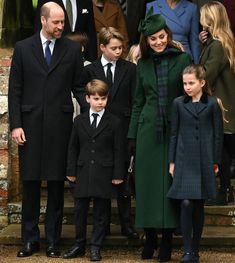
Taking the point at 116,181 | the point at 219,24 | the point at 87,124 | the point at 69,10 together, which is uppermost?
the point at 69,10

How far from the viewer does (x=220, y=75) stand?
394 inches

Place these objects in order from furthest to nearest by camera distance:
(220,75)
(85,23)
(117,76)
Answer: (85,23) → (220,75) → (117,76)

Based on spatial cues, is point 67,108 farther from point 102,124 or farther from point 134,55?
point 134,55

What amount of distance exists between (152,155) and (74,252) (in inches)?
41.8

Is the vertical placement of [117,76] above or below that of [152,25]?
below

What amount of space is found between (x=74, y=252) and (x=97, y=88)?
4.48ft

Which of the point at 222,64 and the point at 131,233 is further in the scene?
the point at 222,64

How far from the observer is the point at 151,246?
9.07 meters

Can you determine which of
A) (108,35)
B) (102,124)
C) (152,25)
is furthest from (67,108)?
(152,25)

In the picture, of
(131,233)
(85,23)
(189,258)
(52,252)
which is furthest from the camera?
(85,23)

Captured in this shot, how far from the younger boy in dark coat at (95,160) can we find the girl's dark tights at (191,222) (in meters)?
0.69

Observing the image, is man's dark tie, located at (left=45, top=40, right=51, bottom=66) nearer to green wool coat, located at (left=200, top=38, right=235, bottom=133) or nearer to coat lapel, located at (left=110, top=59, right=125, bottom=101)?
coat lapel, located at (left=110, top=59, right=125, bottom=101)

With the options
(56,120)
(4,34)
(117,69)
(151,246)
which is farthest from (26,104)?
(4,34)

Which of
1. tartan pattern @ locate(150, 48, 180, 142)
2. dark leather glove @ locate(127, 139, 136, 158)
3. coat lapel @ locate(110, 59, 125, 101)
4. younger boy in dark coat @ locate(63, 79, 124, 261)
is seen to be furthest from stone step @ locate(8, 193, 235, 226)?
tartan pattern @ locate(150, 48, 180, 142)
